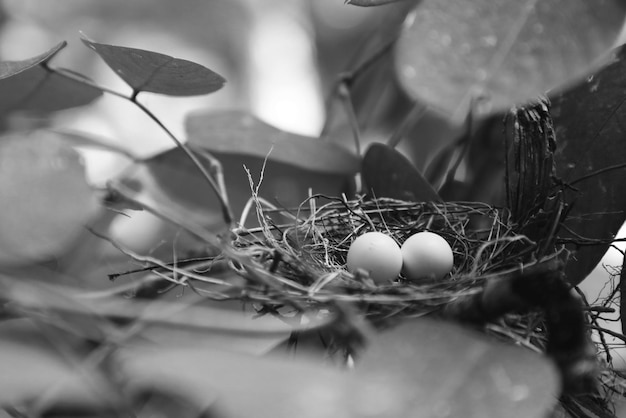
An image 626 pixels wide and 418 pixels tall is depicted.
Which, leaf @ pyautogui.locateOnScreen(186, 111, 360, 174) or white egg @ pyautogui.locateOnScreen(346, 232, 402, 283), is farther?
leaf @ pyautogui.locateOnScreen(186, 111, 360, 174)

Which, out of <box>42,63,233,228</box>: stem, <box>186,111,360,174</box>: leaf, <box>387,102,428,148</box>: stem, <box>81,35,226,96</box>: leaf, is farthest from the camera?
<box>387,102,428,148</box>: stem

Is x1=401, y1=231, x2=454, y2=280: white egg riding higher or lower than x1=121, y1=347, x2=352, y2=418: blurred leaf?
lower

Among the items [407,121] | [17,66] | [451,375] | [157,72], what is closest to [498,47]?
[451,375]

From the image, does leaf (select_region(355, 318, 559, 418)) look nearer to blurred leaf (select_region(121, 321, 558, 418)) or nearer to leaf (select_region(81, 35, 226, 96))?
blurred leaf (select_region(121, 321, 558, 418))

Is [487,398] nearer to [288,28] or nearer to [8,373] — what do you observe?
[8,373]

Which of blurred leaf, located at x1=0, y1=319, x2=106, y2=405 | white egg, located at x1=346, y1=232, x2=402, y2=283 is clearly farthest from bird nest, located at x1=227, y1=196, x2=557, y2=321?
blurred leaf, located at x1=0, y1=319, x2=106, y2=405

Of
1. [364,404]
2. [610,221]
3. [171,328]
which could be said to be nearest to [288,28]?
[610,221]

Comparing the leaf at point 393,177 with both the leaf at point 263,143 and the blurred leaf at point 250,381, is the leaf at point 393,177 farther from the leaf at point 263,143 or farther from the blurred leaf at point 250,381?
the blurred leaf at point 250,381
